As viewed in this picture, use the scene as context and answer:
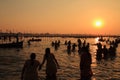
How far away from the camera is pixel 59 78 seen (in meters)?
17.4

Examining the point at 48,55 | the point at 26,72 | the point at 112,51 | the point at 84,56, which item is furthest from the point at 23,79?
the point at 112,51

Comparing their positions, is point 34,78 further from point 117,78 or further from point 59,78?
point 117,78

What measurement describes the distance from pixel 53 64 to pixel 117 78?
7067 mm

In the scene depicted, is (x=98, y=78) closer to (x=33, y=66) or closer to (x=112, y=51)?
(x=33, y=66)

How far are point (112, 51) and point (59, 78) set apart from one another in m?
22.0

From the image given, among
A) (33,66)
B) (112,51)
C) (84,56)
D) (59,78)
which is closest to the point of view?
(33,66)

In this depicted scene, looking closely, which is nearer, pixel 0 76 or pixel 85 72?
pixel 85 72

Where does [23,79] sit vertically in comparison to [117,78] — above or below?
above

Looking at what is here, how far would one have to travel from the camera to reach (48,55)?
11977 mm

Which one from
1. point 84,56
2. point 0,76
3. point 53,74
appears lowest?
point 0,76

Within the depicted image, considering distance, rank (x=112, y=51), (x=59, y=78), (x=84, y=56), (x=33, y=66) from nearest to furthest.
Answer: (x=33, y=66)
(x=84, y=56)
(x=59, y=78)
(x=112, y=51)

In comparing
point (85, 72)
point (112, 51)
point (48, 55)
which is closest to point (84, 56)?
→ point (85, 72)

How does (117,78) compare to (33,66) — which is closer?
(33,66)

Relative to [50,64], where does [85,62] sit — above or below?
above
